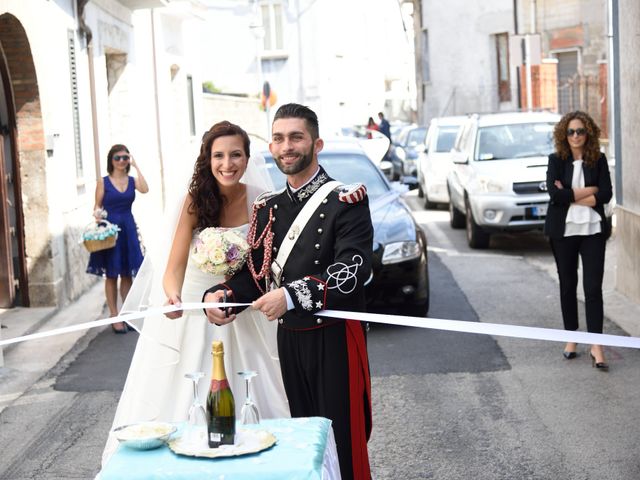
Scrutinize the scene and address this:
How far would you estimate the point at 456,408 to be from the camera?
24.9 ft

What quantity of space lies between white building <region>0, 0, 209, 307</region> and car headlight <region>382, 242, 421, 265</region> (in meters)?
2.08

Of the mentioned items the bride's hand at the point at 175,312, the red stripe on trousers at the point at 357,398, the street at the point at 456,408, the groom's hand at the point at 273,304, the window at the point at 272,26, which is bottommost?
the street at the point at 456,408

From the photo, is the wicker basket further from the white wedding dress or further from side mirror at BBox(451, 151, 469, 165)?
side mirror at BBox(451, 151, 469, 165)

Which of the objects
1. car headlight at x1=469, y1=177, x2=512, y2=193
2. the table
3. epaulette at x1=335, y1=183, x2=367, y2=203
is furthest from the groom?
car headlight at x1=469, y1=177, x2=512, y2=193

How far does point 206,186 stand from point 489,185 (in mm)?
10853

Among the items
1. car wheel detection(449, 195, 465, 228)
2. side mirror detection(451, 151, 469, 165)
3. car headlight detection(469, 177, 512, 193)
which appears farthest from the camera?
car wheel detection(449, 195, 465, 228)

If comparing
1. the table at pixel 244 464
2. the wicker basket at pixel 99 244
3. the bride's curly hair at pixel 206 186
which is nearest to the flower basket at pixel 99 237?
the wicker basket at pixel 99 244

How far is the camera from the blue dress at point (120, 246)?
A: 37.0 ft

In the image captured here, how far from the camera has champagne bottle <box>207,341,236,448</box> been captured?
3836 millimetres

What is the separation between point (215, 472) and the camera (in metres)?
3.63

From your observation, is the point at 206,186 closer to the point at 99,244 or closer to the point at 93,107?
the point at 99,244

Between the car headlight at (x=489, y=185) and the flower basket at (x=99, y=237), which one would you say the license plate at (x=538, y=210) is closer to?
the car headlight at (x=489, y=185)

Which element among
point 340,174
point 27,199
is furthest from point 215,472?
point 27,199

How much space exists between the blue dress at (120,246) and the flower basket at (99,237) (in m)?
0.18
